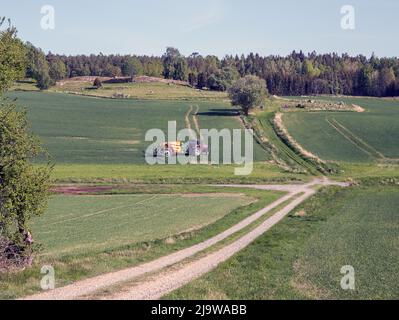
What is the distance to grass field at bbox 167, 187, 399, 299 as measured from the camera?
76.1ft

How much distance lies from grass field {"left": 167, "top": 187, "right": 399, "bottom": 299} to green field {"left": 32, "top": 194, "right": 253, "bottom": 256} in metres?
7.41

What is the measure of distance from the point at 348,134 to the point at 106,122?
1872 inches

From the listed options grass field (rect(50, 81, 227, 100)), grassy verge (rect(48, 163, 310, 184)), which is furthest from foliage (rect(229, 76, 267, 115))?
grass field (rect(50, 81, 227, 100))

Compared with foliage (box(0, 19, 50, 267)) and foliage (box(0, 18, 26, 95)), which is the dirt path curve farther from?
foliage (box(0, 18, 26, 95))

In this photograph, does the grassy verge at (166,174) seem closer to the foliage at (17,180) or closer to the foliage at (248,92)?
the foliage at (17,180)

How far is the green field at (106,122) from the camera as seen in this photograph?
80.6 metres

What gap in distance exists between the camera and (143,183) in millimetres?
63625

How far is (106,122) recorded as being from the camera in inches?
4259

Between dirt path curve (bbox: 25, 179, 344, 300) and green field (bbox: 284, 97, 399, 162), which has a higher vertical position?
green field (bbox: 284, 97, 399, 162)

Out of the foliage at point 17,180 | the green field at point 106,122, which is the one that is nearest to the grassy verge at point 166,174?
the green field at point 106,122

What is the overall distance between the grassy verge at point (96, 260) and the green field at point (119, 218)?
128 centimetres

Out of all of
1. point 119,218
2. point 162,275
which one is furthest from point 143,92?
point 162,275
